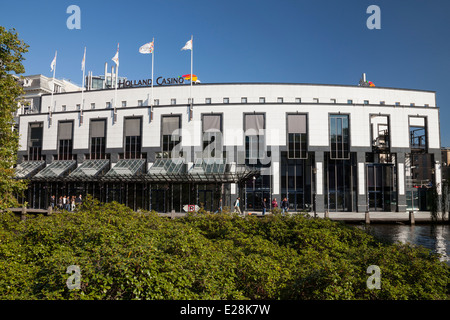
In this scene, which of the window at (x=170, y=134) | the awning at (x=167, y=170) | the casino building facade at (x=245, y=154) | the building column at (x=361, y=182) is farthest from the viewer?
the window at (x=170, y=134)

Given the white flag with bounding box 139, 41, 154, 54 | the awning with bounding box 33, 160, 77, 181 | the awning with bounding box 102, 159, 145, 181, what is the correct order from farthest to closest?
the white flag with bounding box 139, 41, 154, 54, the awning with bounding box 33, 160, 77, 181, the awning with bounding box 102, 159, 145, 181

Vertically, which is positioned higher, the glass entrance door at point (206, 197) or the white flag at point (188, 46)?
the white flag at point (188, 46)

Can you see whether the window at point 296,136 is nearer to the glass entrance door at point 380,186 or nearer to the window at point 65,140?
the glass entrance door at point 380,186

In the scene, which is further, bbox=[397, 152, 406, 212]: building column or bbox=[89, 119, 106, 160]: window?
bbox=[89, 119, 106, 160]: window

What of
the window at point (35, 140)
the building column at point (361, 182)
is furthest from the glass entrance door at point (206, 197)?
the window at point (35, 140)

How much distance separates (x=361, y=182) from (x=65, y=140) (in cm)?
4463

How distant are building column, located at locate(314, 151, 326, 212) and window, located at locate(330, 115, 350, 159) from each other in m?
1.89

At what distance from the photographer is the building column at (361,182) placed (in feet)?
135

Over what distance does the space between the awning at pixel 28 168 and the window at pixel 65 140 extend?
3.16 metres

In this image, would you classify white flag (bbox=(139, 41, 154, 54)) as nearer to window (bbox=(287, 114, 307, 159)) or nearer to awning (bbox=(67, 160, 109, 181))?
awning (bbox=(67, 160, 109, 181))

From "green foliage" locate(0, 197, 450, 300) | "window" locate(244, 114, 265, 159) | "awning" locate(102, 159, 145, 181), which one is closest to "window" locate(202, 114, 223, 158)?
"window" locate(244, 114, 265, 159)

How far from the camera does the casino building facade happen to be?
132 feet

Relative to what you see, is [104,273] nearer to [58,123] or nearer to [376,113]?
[376,113]
